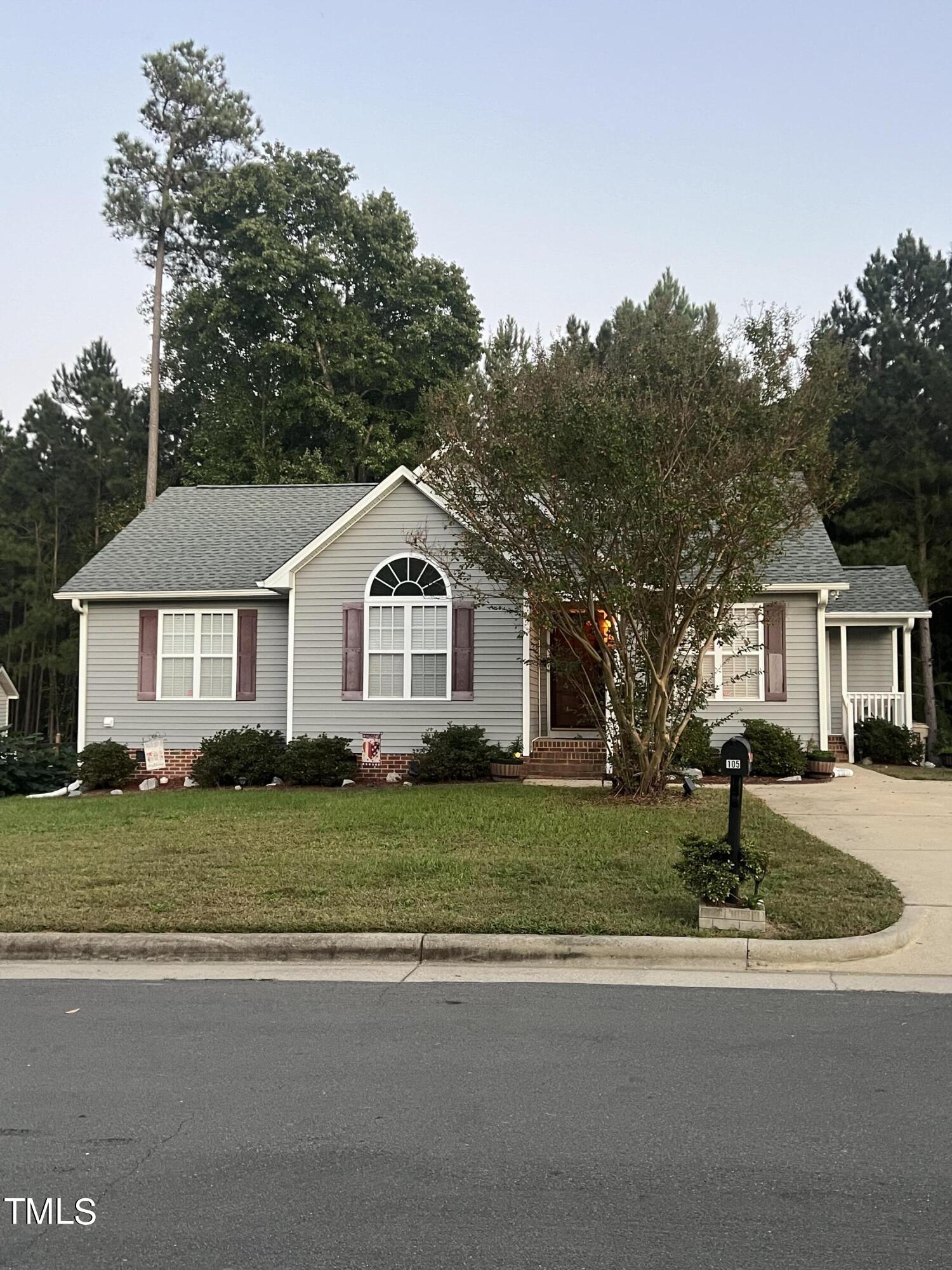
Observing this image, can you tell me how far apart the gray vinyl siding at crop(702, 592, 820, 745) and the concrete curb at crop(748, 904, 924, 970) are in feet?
36.8

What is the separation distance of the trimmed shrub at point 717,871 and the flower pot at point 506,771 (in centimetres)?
910

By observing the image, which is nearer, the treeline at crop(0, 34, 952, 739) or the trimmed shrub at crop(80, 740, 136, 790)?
the trimmed shrub at crop(80, 740, 136, 790)

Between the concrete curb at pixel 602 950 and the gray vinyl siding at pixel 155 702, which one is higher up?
the gray vinyl siding at pixel 155 702

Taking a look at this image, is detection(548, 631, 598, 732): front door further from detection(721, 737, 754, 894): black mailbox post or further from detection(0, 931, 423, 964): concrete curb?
detection(0, 931, 423, 964): concrete curb

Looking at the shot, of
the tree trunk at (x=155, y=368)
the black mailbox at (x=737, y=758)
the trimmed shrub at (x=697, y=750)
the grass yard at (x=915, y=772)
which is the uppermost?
the tree trunk at (x=155, y=368)

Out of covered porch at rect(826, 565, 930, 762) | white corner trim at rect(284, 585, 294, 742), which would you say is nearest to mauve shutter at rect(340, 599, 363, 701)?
white corner trim at rect(284, 585, 294, 742)

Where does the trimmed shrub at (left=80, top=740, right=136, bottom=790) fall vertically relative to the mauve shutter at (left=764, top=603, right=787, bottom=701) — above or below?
below

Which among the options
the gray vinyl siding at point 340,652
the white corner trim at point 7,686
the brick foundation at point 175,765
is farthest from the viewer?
the white corner trim at point 7,686

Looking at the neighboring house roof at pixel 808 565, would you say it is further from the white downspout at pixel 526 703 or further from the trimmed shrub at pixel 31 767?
the trimmed shrub at pixel 31 767

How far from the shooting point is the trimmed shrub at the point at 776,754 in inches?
675

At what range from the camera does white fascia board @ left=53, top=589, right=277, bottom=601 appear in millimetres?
19031

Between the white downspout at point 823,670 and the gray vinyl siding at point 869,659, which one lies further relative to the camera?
the gray vinyl siding at point 869,659

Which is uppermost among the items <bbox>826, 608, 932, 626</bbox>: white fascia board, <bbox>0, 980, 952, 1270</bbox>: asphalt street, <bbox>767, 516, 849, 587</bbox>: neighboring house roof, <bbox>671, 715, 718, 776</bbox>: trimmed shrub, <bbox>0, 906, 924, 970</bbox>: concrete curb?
<bbox>767, 516, 849, 587</bbox>: neighboring house roof

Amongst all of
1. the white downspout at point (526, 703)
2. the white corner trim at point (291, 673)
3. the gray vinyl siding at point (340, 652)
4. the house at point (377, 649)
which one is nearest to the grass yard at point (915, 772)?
the house at point (377, 649)
